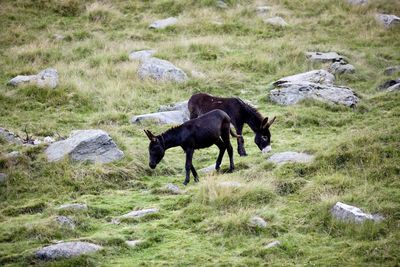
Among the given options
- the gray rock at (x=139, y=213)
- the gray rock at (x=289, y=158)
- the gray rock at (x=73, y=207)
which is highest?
the gray rock at (x=73, y=207)

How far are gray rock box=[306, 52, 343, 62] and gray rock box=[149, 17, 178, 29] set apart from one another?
7.84 meters

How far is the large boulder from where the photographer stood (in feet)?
64.8

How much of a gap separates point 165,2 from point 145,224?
2249 cm

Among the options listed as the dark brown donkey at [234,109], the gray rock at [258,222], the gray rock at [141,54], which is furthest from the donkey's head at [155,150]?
the gray rock at [141,54]

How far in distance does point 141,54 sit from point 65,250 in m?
15.4

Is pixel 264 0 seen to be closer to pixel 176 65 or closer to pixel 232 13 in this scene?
pixel 232 13

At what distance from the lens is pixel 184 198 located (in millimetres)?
11844

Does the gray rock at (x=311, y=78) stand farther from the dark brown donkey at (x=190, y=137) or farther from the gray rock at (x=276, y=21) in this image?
the gray rock at (x=276, y=21)

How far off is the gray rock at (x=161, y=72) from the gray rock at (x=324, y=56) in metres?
5.95

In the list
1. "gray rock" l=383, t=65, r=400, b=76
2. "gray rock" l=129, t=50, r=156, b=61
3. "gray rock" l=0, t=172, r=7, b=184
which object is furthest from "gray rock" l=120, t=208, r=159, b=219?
"gray rock" l=383, t=65, r=400, b=76

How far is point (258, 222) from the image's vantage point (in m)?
10.3

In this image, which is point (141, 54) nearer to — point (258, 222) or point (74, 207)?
point (74, 207)

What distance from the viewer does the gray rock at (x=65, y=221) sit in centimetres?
1052

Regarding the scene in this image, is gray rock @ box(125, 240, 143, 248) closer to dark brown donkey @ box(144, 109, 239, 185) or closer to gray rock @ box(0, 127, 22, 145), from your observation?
dark brown donkey @ box(144, 109, 239, 185)
